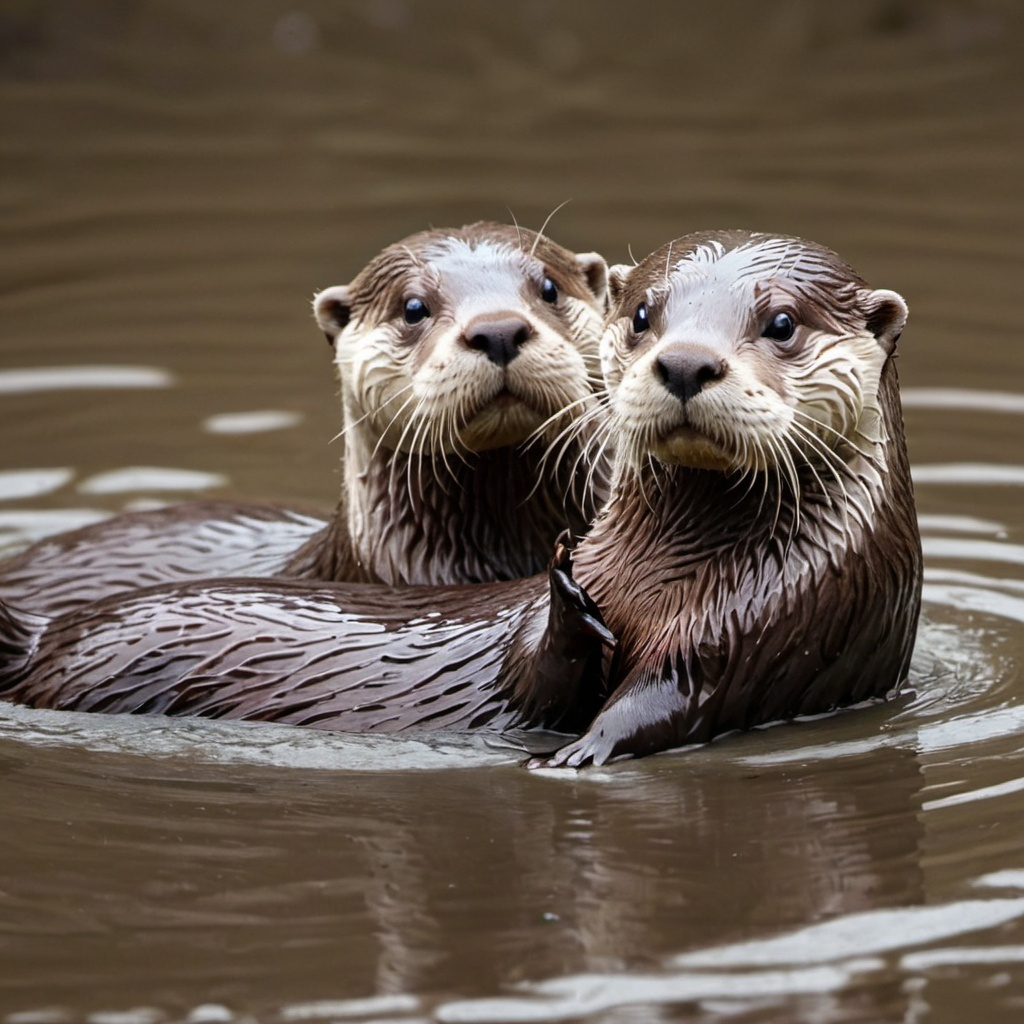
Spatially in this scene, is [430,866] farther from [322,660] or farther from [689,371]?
[689,371]

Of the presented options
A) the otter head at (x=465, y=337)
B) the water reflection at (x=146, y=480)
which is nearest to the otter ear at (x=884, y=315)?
the otter head at (x=465, y=337)

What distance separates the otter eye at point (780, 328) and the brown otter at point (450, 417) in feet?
2.75

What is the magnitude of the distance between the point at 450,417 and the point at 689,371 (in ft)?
3.71

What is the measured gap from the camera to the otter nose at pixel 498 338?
5.46m

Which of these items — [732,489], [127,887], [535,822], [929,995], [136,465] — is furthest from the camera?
[136,465]

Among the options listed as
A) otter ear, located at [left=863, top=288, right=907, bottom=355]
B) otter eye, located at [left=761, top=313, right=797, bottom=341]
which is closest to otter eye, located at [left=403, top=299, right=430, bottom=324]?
otter eye, located at [left=761, top=313, right=797, bottom=341]

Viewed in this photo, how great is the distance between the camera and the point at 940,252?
9.89 meters

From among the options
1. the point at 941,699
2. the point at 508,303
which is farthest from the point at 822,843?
the point at 508,303

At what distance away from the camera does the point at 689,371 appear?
182 inches

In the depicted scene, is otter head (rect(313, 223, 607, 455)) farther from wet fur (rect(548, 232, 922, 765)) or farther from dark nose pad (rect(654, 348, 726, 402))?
dark nose pad (rect(654, 348, 726, 402))

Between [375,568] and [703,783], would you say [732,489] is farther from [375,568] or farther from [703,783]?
[375,568]

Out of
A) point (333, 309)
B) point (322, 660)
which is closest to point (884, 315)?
point (322, 660)

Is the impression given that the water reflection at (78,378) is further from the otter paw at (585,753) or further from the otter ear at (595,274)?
the otter paw at (585,753)

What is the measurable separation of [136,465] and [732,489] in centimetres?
365
